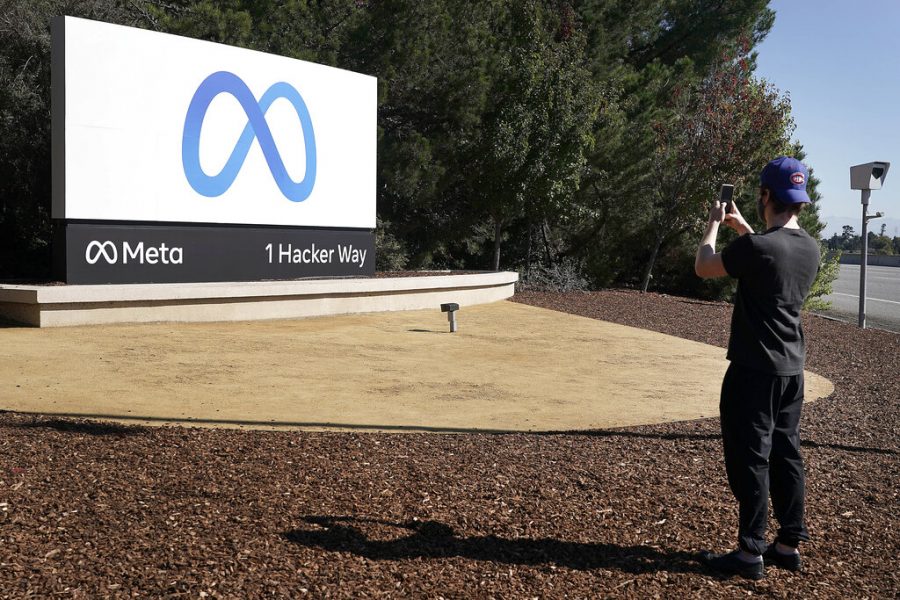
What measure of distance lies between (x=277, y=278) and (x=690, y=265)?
579 inches

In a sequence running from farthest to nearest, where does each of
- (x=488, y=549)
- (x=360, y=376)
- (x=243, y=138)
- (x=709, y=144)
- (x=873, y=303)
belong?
(x=873, y=303), (x=709, y=144), (x=243, y=138), (x=360, y=376), (x=488, y=549)

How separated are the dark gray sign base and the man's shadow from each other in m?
9.50

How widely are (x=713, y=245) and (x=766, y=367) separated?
604mm

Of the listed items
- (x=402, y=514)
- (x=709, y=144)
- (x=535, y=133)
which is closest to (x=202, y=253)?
(x=535, y=133)

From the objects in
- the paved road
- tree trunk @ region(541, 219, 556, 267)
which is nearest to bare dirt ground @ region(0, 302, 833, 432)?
tree trunk @ region(541, 219, 556, 267)

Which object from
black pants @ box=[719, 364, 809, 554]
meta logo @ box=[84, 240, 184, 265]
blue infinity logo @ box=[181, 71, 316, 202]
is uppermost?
blue infinity logo @ box=[181, 71, 316, 202]

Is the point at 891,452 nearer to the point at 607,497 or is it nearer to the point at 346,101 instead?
the point at 607,497

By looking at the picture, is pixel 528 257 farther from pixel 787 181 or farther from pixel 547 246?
pixel 787 181

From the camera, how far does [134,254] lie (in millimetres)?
13008

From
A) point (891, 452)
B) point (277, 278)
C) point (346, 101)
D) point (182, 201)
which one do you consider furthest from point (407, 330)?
point (891, 452)

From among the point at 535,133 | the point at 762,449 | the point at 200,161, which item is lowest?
the point at 762,449

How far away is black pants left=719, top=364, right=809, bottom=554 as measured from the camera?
3.90 metres

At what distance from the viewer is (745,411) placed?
12.8ft

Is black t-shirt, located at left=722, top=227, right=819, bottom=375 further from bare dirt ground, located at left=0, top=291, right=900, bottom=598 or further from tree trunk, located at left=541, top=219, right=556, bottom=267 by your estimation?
tree trunk, located at left=541, top=219, right=556, bottom=267
